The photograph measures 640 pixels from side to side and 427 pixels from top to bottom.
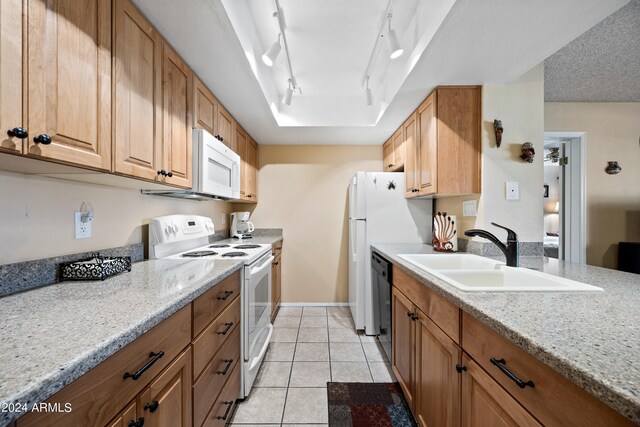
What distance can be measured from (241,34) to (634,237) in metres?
3.77

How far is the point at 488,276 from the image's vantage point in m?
1.45

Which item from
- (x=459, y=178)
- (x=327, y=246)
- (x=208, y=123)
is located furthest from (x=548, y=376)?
(x=327, y=246)

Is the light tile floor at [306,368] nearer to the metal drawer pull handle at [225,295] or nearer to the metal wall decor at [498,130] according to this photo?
the metal drawer pull handle at [225,295]

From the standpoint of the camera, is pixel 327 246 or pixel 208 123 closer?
pixel 208 123

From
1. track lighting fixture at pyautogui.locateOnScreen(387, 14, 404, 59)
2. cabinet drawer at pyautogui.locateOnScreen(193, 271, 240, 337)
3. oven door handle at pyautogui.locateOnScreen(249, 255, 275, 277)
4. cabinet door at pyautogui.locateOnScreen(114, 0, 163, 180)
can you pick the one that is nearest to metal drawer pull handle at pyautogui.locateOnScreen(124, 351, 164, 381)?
cabinet drawer at pyautogui.locateOnScreen(193, 271, 240, 337)

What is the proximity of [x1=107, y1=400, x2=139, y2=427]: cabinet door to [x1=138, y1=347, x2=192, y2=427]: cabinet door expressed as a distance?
2cm

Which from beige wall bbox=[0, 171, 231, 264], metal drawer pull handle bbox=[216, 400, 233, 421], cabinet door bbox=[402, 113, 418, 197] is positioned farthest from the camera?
cabinet door bbox=[402, 113, 418, 197]

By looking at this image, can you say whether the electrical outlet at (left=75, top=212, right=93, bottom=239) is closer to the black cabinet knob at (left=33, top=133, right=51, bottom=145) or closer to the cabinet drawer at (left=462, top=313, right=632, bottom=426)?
the black cabinet knob at (left=33, top=133, right=51, bottom=145)

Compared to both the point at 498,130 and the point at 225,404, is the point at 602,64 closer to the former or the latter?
the point at 498,130

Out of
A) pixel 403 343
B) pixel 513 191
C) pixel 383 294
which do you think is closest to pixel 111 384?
pixel 403 343

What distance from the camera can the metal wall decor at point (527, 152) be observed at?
1.72m

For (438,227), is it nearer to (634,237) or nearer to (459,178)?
(459,178)

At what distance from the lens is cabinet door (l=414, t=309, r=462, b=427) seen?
0.97 m

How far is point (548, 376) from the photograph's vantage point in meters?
0.57
